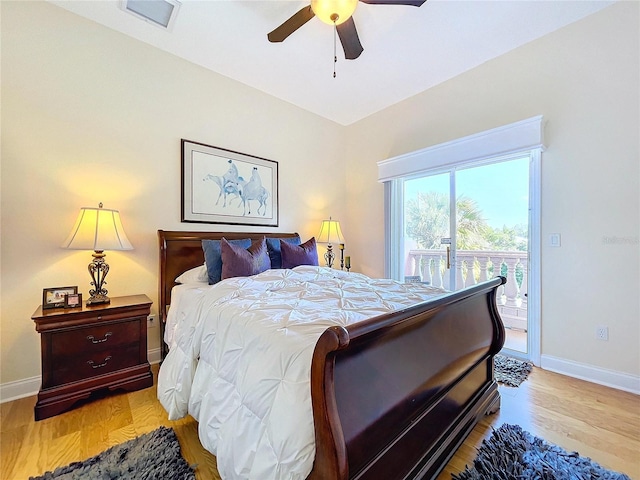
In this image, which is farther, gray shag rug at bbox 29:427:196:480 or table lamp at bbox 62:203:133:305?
table lamp at bbox 62:203:133:305

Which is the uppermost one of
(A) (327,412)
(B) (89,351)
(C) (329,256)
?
(C) (329,256)

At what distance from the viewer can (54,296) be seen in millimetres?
1962

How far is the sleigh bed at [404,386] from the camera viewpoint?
0.84 metres

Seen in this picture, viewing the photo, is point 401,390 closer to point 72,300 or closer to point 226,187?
point 72,300

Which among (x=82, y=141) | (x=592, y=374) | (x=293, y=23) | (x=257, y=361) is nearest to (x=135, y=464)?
(x=257, y=361)

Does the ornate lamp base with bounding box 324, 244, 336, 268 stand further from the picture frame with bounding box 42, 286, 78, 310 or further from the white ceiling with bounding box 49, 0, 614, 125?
the picture frame with bounding box 42, 286, 78, 310

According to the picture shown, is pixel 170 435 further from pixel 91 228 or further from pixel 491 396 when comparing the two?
pixel 491 396

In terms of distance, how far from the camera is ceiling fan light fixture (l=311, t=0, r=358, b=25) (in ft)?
5.78

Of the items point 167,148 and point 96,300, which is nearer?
point 96,300

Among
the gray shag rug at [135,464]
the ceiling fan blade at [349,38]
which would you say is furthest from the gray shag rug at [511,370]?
the ceiling fan blade at [349,38]

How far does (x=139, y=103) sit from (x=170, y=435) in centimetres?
261

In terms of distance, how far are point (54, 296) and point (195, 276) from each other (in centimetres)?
92

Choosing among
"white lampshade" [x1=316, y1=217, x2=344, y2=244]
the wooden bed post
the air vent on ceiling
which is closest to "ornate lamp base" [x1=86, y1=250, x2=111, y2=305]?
the air vent on ceiling

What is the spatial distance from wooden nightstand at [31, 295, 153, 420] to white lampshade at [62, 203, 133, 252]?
44 cm
